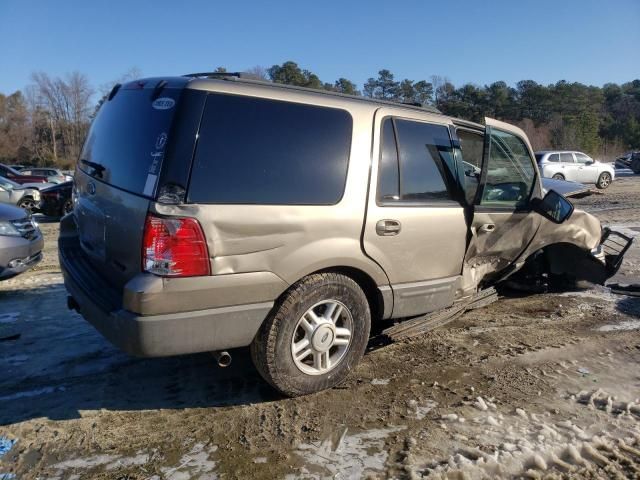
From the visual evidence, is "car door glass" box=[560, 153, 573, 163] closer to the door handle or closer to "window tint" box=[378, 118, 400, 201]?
"window tint" box=[378, 118, 400, 201]

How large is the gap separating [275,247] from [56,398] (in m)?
1.90

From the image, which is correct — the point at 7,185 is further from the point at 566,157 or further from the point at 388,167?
the point at 566,157

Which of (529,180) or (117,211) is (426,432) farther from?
(529,180)

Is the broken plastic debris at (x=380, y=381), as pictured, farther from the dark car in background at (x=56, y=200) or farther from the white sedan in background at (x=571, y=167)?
the white sedan in background at (x=571, y=167)

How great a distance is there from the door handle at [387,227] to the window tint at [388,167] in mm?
171

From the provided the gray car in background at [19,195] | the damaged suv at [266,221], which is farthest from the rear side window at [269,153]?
the gray car in background at [19,195]

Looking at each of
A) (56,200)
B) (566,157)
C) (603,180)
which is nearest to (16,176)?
(56,200)

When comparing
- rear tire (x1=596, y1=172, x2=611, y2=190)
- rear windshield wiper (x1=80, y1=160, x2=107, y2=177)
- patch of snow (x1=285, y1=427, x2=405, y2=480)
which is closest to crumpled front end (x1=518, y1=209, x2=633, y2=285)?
patch of snow (x1=285, y1=427, x2=405, y2=480)

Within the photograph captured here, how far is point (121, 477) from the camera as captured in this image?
2564 mm

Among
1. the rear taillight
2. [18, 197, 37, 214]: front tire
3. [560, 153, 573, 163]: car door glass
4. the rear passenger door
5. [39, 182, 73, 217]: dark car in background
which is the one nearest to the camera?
the rear taillight

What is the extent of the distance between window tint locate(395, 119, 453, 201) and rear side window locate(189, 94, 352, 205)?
538mm

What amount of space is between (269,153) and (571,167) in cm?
2278

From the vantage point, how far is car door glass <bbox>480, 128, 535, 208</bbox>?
4.41 m

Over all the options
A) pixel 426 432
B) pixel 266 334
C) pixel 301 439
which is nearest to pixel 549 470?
pixel 426 432
